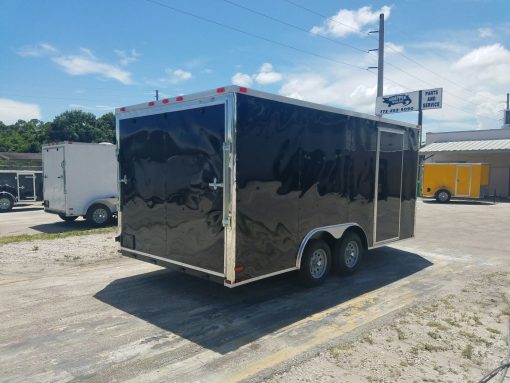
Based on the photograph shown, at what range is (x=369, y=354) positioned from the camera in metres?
4.32

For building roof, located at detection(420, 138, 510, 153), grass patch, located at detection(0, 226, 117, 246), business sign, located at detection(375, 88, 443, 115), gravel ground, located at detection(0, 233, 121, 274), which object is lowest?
gravel ground, located at detection(0, 233, 121, 274)

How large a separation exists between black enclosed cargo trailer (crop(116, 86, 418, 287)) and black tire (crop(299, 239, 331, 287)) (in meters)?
0.02

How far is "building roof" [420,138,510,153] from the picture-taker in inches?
1127

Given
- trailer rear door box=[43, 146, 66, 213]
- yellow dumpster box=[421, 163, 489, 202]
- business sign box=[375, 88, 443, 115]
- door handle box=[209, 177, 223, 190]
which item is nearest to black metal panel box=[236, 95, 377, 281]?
door handle box=[209, 177, 223, 190]

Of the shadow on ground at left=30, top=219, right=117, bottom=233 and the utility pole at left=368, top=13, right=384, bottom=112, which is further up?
the utility pole at left=368, top=13, right=384, bottom=112

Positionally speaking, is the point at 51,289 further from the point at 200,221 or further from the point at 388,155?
the point at 388,155

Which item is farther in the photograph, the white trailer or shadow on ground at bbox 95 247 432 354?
the white trailer

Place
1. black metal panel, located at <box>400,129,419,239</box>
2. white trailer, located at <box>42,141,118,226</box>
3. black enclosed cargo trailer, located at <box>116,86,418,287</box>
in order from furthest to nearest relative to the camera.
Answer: white trailer, located at <box>42,141,118,226</box> → black metal panel, located at <box>400,129,419,239</box> → black enclosed cargo trailer, located at <box>116,86,418,287</box>

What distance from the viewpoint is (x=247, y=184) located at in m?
5.19

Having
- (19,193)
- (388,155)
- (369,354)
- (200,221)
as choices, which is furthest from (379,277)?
(19,193)

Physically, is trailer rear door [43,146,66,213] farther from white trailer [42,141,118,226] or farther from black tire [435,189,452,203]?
black tire [435,189,452,203]

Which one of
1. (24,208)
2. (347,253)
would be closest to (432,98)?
(347,253)

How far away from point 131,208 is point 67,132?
6747cm

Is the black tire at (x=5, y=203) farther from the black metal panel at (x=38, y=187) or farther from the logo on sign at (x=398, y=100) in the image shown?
the logo on sign at (x=398, y=100)
